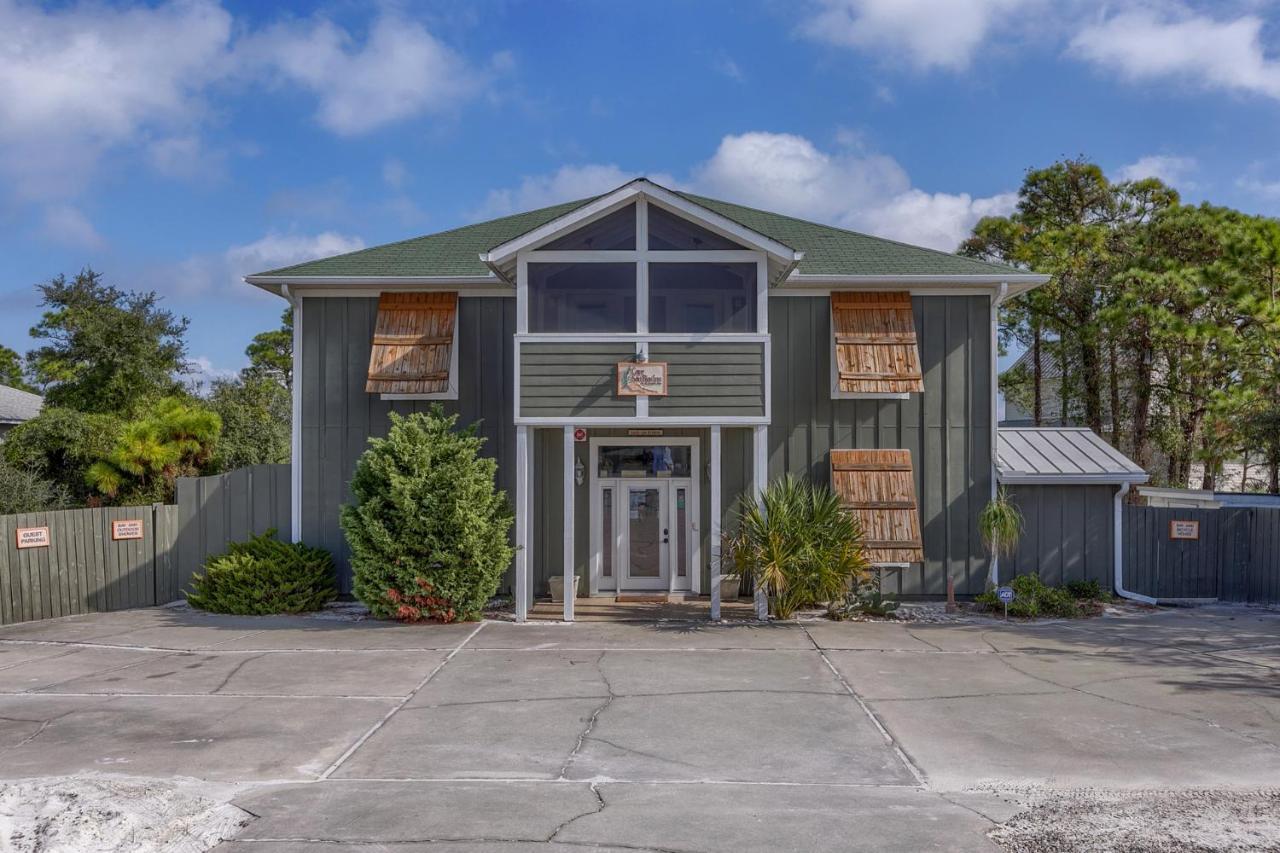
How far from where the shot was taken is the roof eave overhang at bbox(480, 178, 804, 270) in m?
13.7

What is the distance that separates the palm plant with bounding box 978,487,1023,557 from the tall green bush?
24.3ft

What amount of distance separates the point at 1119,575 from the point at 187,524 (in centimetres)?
1563

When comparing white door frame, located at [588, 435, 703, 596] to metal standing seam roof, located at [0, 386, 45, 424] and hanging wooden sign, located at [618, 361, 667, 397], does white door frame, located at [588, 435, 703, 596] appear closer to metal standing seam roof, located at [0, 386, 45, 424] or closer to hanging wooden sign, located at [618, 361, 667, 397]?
hanging wooden sign, located at [618, 361, 667, 397]

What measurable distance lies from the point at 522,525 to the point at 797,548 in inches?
161

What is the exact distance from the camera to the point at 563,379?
1405 cm

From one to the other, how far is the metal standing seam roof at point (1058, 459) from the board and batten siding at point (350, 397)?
27.6 ft

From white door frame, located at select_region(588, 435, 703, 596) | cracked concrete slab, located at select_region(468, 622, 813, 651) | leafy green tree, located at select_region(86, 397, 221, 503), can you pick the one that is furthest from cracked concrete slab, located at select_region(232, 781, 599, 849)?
leafy green tree, located at select_region(86, 397, 221, 503)

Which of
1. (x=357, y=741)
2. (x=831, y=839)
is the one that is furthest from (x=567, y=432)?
(x=831, y=839)

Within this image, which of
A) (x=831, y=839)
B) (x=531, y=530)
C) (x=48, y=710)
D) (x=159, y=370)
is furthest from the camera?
(x=159, y=370)

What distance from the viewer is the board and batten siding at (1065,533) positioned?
15891 millimetres

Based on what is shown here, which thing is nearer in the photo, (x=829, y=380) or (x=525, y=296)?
(x=525, y=296)

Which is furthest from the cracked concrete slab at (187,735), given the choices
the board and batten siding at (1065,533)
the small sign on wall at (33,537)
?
the board and batten siding at (1065,533)

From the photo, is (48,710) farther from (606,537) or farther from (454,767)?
(606,537)

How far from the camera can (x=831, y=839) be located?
19.9 ft
